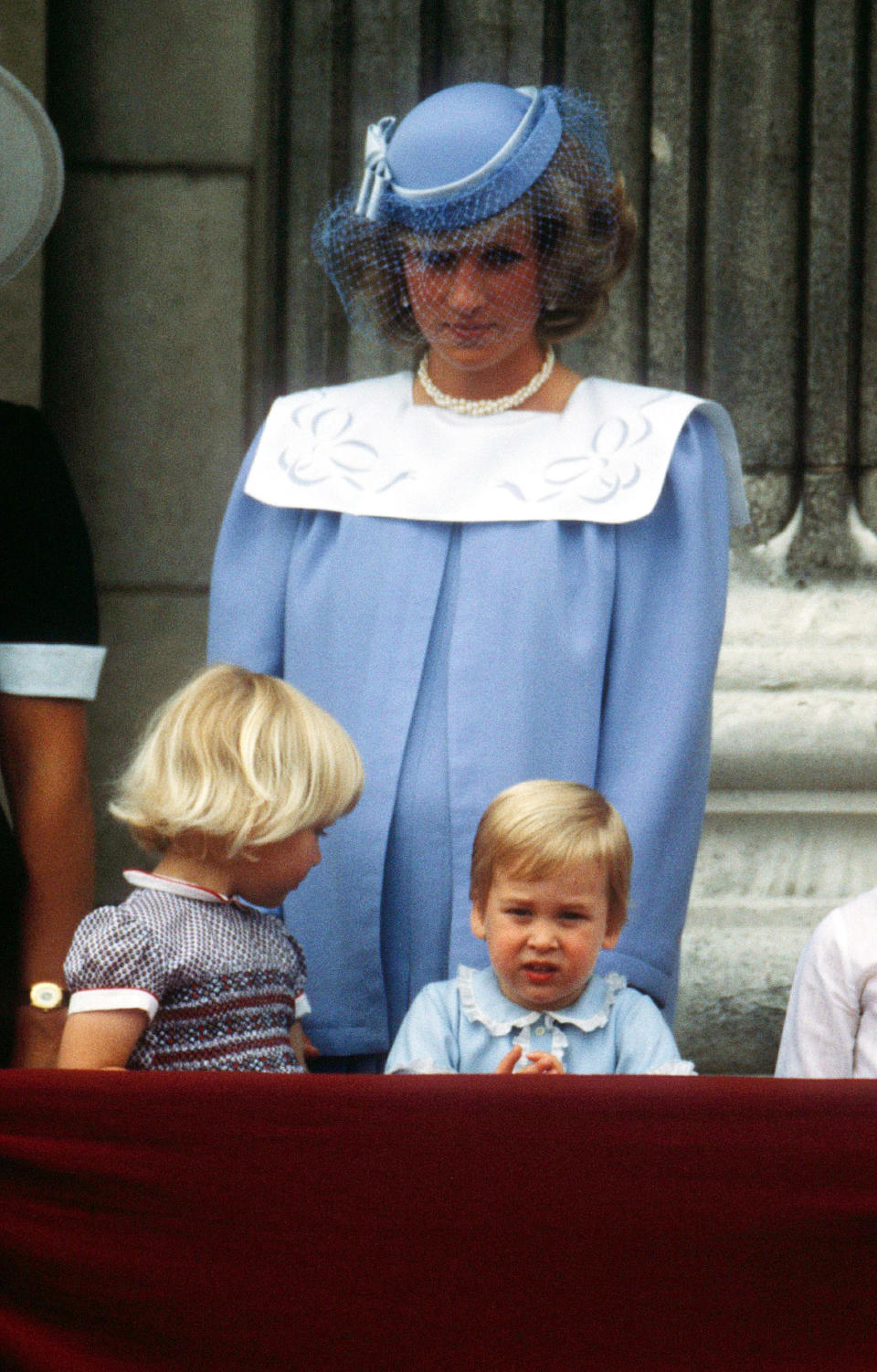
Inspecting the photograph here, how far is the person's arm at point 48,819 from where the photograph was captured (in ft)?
6.91

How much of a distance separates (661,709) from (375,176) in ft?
2.24

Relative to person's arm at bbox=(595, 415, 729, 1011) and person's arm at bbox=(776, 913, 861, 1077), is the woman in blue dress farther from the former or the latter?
person's arm at bbox=(776, 913, 861, 1077)

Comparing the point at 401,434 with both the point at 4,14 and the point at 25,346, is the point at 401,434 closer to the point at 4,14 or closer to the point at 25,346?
the point at 25,346

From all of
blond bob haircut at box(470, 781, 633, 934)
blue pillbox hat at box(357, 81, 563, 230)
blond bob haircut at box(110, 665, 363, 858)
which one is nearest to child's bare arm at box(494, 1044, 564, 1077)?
blond bob haircut at box(470, 781, 633, 934)

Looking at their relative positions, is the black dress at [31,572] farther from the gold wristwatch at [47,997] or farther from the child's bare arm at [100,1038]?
the child's bare arm at [100,1038]

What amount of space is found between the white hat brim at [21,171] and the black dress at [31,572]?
196 millimetres

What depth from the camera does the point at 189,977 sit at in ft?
6.25

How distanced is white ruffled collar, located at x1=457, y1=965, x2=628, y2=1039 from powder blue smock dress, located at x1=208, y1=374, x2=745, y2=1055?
0.05 meters

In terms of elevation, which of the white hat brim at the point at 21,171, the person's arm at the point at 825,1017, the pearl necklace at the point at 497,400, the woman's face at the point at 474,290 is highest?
the white hat brim at the point at 21,171

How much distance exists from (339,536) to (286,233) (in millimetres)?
1493

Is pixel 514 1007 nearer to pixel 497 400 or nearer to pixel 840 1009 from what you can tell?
pixel 840 1009

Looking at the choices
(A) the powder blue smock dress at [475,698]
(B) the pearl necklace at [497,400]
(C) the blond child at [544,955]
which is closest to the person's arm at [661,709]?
(A) the powder blue smock dress at [475,698]

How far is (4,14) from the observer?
331 centimetres

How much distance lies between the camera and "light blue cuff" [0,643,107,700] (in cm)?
211
